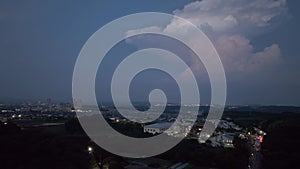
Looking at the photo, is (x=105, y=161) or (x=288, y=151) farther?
(x=288, y=151)

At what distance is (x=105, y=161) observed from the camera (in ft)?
26.6

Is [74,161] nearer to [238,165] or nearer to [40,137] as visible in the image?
[40,137]

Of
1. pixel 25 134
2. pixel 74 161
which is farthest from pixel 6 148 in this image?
pixel 74 161

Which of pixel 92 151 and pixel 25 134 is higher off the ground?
pixel 25 134

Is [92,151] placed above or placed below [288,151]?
above

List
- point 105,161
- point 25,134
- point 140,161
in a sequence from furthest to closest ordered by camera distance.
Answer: point 140,161, point 105,161, point 25,134

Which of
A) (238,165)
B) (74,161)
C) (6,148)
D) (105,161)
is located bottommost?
(238,165)

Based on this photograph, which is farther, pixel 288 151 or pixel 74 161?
pixel 288 151

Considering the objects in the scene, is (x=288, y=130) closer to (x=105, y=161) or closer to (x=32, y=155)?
(x=105, y=161)

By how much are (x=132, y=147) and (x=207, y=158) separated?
10.7 ft

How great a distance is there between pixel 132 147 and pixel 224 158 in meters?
3.93

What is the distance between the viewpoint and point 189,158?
955 cm

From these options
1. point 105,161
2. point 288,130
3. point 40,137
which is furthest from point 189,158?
point 40,137

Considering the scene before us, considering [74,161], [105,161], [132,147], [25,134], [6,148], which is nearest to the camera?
[6,148]
